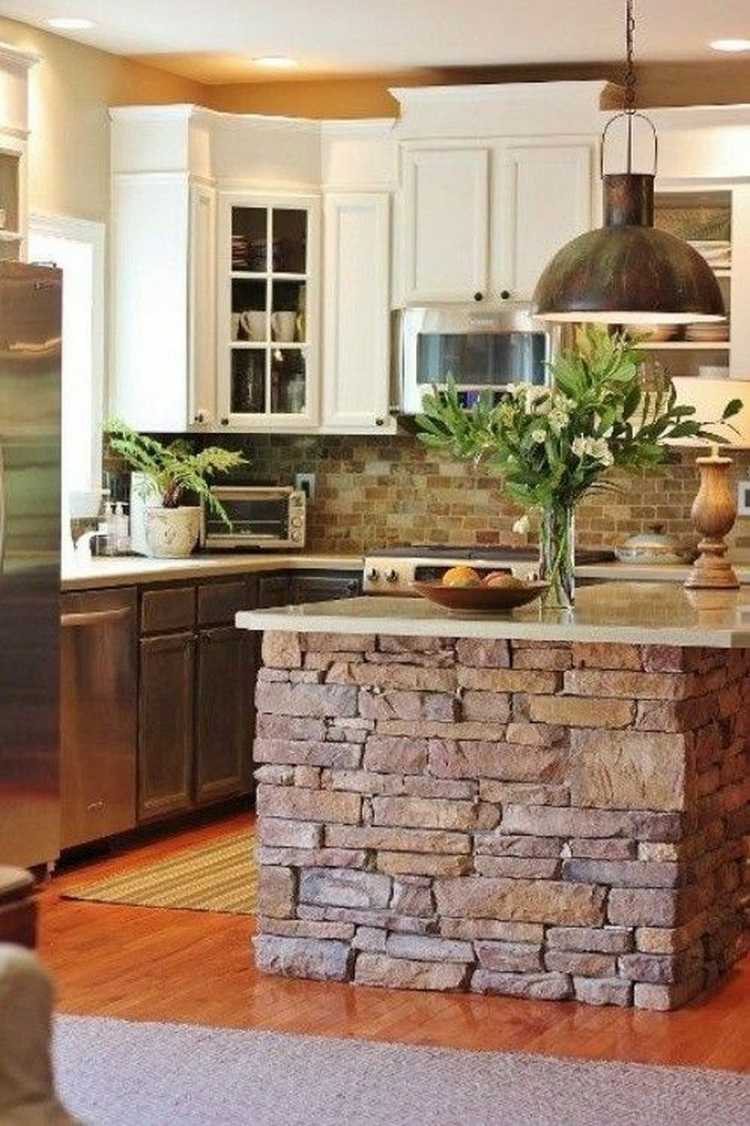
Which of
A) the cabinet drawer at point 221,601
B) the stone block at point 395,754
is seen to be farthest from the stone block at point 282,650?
the cabinet drawer at point 221,601

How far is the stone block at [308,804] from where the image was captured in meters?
5.63

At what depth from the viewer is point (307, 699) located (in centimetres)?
566

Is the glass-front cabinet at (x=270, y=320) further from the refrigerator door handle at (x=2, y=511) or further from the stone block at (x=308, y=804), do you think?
the stone block at (x=308, y=804)

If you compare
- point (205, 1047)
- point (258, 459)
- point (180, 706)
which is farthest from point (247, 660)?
point (205, 1047)

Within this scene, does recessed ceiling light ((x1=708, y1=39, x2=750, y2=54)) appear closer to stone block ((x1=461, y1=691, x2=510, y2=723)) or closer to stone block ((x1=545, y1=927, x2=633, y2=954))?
stone block ((x1=461, y1=691, x2=510, y2=723))

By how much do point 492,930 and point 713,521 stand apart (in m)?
1.75

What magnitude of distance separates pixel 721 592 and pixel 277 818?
1779 mm

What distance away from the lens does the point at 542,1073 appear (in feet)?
15.8

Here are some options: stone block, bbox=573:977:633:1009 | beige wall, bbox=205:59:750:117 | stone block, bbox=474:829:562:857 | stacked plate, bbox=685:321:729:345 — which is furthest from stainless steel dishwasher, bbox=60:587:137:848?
beige wall, bbox=205:59:750:117

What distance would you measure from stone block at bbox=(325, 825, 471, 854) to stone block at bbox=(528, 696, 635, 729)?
363 mm

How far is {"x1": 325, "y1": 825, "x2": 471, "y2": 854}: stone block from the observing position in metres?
5.55

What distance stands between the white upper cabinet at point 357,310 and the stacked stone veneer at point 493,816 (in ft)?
10.3

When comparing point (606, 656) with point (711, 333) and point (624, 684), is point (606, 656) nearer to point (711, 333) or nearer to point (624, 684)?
point (624, 684)

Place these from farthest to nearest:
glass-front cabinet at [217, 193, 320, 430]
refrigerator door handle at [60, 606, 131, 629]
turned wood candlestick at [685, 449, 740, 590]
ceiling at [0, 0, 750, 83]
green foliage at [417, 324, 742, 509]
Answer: glass-front cabinet at [217, 193, 320, 430] < ceiling at [0, 0, 750, 83] < refrigerator door handle at [60, 606, 131, 629] < turned wood candlestick at [685, 449, 740, 590] < green foliage at [417, 324, 742, 509]
